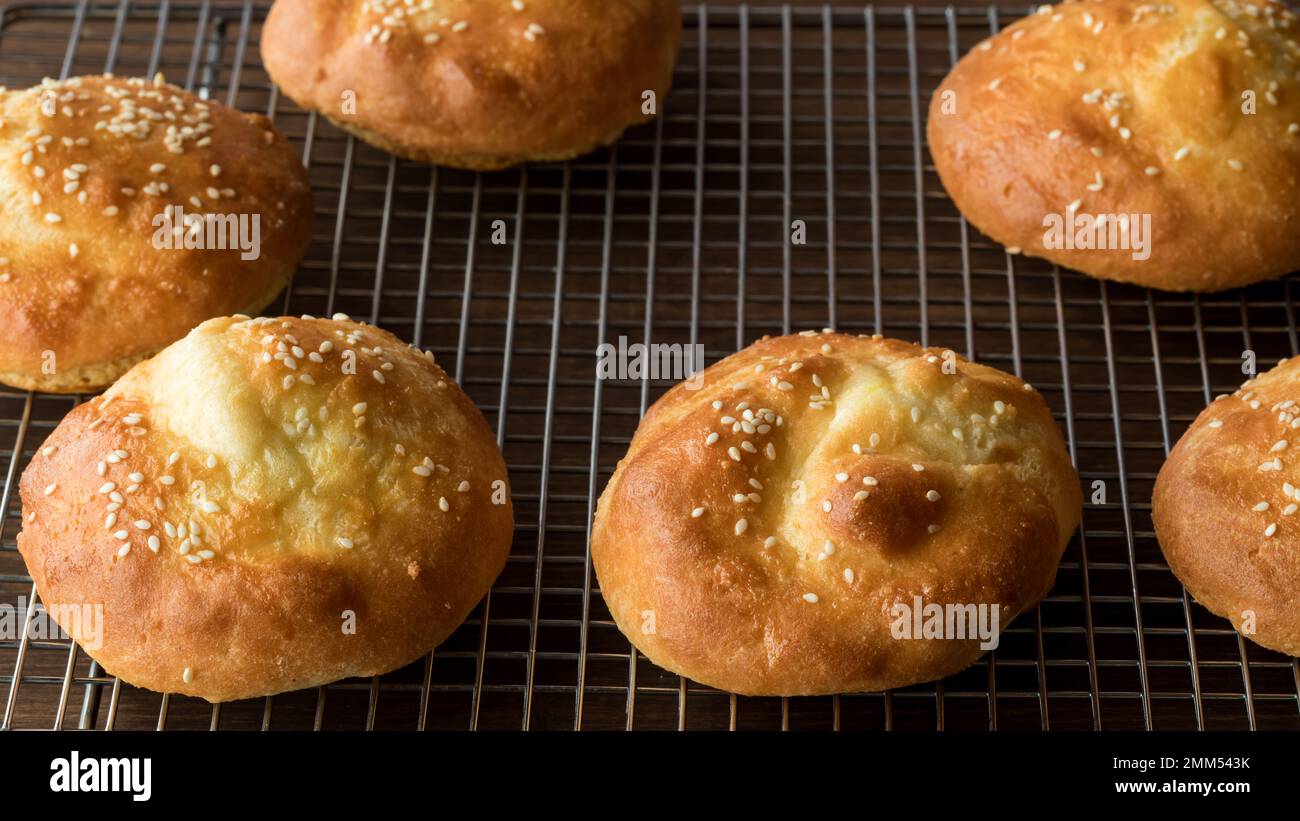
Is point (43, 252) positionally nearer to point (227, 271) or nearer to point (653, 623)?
point (227, 271)

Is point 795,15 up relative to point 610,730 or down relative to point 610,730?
up

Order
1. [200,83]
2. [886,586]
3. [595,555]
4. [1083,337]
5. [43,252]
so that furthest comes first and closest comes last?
[200,83]
[1083,337]
[43,252]
[595,555]
[886,586]

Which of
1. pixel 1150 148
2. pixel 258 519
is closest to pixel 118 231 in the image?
pixel 258 519

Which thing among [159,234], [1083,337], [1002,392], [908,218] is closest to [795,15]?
[908,218]

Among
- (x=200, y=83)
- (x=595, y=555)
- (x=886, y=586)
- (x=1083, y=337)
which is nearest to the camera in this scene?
(x=886, y=586)

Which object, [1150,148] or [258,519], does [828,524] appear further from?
[1150,148]

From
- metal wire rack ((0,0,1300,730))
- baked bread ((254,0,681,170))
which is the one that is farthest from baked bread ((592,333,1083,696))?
baked bread ((254,0,681,170))

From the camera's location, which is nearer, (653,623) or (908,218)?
(653,623)
